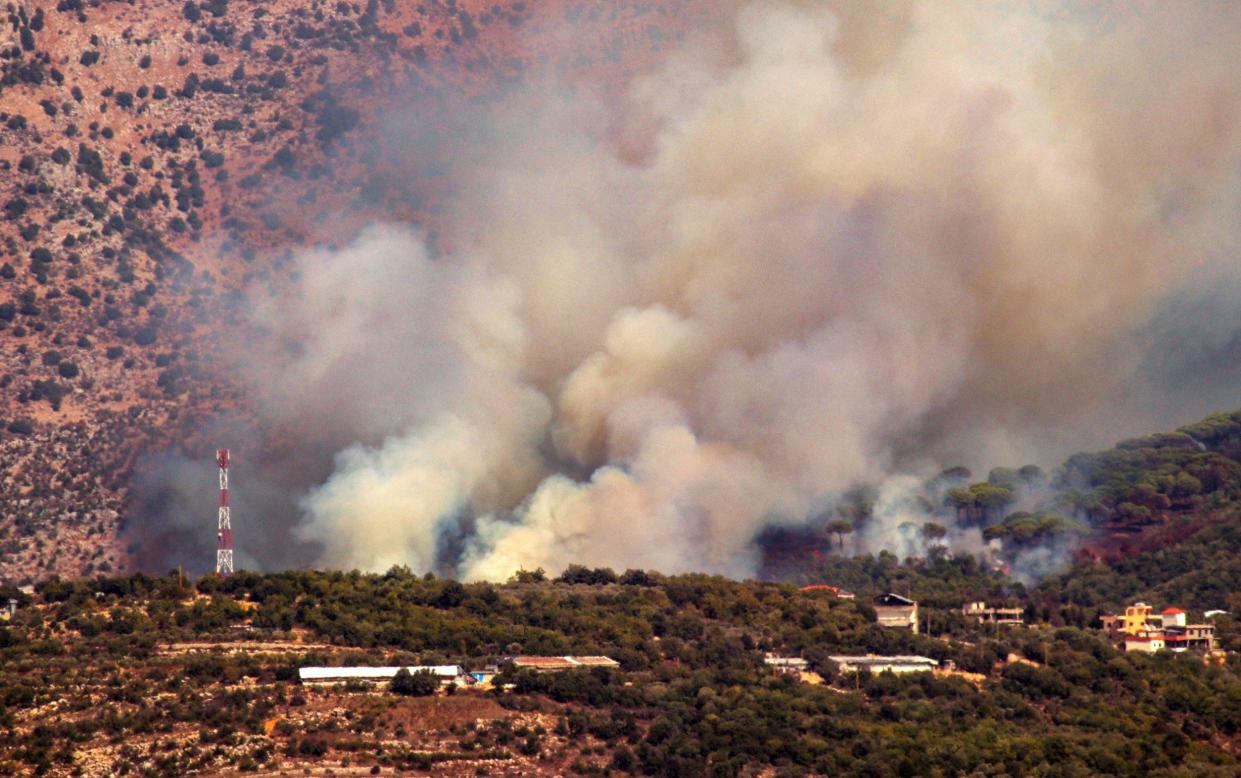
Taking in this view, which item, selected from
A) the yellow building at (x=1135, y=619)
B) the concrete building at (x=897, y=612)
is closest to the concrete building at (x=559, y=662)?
the concrete building at (x=897, y=612)

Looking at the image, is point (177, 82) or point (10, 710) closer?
point (10, 710)

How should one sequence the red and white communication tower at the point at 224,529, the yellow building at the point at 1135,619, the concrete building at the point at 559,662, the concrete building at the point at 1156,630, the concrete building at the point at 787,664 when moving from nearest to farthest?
the concrete building at the point at 559,662 < the concrete building at the point at 787,664 < the concrete building at the point at 1156,630 < the red and white communication tower at the point at 224,529 < the yellow building at the point at 1135,619

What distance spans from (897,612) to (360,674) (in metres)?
27.1

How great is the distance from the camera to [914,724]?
82.3 meters

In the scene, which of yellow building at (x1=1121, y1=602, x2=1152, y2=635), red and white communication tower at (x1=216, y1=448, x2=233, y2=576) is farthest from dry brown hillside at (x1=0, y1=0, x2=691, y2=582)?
yellow building at (x1=1121, y1=602, x2=1152, y2=635)

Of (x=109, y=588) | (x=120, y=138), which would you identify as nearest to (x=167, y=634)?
(x=109, y=588)

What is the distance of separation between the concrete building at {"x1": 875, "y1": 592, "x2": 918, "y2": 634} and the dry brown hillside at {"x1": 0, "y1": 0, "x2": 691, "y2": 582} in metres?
32.8

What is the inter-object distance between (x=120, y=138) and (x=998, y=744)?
64590 millimetres

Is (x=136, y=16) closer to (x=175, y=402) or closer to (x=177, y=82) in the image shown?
(x=177, y=82)

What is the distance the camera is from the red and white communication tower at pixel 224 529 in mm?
101706

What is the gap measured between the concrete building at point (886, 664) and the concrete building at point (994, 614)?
1331cm

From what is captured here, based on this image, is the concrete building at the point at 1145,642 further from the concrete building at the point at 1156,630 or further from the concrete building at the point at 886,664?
the concrete building at the point at 886,664

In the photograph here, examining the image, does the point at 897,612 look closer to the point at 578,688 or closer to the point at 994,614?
the point at 994,614

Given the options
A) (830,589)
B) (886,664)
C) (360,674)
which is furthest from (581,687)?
(830,589)
